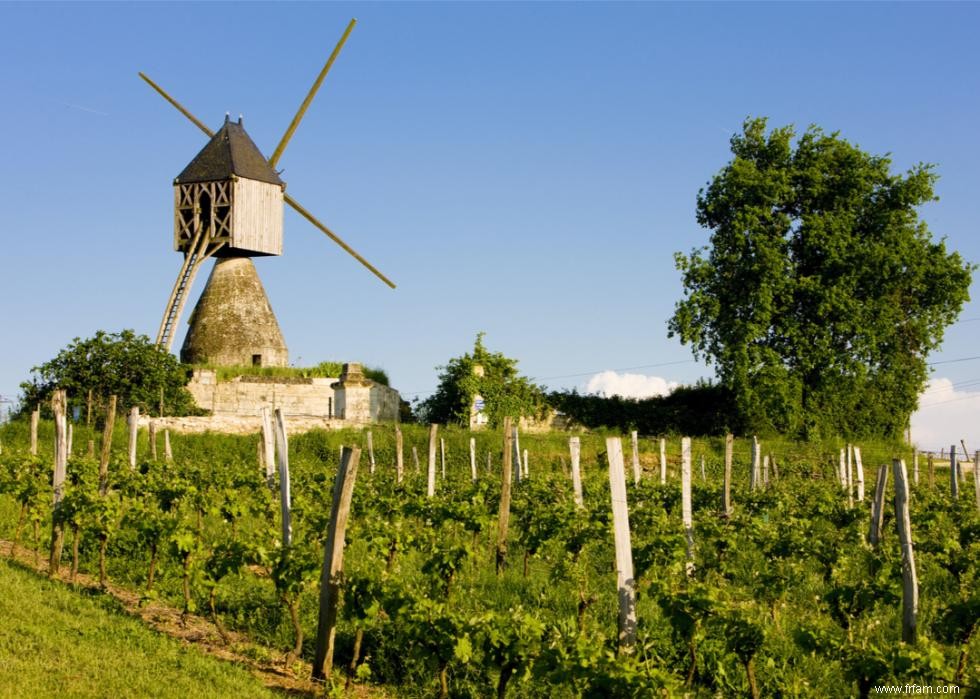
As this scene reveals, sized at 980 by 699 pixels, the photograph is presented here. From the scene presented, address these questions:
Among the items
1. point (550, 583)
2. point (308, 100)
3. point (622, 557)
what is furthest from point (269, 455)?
point (308, 100)

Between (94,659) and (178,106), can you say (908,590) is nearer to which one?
(94,659)

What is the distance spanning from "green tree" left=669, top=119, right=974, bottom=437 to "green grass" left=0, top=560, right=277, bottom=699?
23.4 metres

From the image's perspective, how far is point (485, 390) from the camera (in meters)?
34.7

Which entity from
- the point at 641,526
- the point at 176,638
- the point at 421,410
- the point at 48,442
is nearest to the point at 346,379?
the point at 421,410

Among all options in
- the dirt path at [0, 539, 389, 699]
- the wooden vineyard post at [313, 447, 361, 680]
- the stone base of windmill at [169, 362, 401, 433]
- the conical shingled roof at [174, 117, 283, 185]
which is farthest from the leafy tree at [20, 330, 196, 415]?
the wooden vineyard post at [313, 447, 361, 680]

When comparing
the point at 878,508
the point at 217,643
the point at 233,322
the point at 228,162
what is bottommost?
the point at 217,643

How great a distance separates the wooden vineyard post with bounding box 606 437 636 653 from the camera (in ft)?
29.0

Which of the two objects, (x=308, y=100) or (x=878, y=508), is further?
(x=308, y=100)

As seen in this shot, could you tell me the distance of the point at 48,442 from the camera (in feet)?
90.7

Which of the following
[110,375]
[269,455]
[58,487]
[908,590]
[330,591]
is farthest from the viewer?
[110,375]

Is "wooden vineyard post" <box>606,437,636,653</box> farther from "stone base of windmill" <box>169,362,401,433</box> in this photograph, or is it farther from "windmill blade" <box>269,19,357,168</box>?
"windmill blade" <box>269,19,357,168</box>

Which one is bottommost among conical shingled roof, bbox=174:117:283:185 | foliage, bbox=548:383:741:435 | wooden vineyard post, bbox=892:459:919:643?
wooden vineyard post, bbox=892:459:919:643

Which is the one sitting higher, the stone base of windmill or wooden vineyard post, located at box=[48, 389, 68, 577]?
the stone base of windmill

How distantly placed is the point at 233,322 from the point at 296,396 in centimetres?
332
